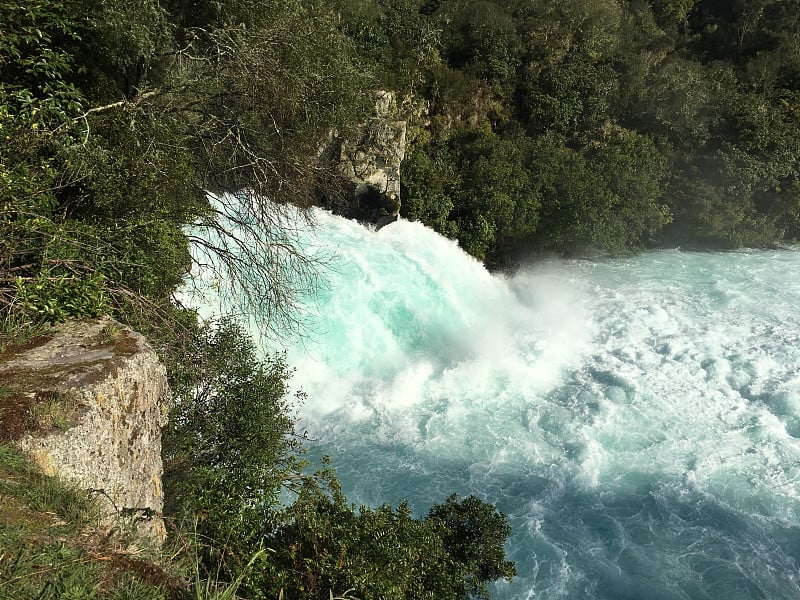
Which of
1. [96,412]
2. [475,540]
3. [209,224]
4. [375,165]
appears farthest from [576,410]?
[96,412]

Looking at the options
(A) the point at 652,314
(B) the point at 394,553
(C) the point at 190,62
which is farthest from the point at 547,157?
(B) the point at 394,553

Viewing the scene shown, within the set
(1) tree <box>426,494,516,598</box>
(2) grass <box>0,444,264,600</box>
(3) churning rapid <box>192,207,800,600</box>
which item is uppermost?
(2) grass <box>0,444,264,600</box>

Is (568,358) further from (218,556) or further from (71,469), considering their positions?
(71,469)

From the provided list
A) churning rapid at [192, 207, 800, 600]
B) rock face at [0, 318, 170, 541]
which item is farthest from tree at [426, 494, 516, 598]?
rock face at [0, 318, 170, 541]

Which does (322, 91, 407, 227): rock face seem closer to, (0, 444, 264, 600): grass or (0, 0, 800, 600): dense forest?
(0, 0, 800, 600): dense forest

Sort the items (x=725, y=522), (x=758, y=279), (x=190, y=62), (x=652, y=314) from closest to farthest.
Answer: (x=190, y=62) < (x=725, y=522) < (x=652, y=314) < (x=758, y=279)

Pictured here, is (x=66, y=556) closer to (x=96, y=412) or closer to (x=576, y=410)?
(x=96, y=412)
